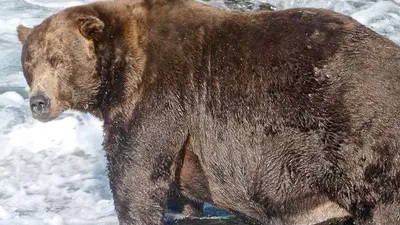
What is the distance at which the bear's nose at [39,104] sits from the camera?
17.7 ft

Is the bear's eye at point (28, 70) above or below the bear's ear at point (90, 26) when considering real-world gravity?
below

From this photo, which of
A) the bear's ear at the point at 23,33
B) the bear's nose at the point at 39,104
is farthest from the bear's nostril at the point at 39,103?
the bear's ear at the point at 23,33

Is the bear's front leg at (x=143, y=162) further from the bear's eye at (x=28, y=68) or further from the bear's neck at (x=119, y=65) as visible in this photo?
the bear's eye at (x=28, y=68)

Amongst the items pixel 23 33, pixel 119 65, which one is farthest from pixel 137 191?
pixel 23 33

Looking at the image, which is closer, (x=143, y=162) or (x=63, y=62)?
(x=143, y=162)

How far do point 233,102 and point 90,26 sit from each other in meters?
1.12

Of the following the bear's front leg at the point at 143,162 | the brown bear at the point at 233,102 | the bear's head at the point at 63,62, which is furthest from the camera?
the bear's head at the point at 63,62

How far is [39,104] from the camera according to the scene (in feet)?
17.8

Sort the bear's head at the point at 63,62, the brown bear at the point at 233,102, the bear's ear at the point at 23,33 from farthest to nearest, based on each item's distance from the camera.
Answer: the bear's ear at the point at 23,33, the bear's head at the point at 63,62, the brown bear at the point at 233,102

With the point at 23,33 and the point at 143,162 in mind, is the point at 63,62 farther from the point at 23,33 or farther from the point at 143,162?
the point at 143,162

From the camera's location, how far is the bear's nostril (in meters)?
5.40

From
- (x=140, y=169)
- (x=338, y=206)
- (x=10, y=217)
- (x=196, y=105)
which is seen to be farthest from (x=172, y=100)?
(x=10, y=217)

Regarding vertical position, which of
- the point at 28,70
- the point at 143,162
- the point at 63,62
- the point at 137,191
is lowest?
the point at 137,191

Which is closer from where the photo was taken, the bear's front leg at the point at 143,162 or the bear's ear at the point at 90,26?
the bear's front leg at the point at 143,162
